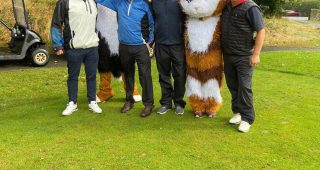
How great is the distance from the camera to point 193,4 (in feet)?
16.4

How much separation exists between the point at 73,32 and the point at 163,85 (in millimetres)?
1350

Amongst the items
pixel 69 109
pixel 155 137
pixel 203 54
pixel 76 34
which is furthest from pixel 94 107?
pixel 203 54

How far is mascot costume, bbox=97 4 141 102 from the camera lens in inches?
227

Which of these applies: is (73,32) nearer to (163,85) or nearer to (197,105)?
(163,85)

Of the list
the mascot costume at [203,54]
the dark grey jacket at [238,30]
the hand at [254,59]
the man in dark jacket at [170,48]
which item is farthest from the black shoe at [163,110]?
the hand at [254,59]

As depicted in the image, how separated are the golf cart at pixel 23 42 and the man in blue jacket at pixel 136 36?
4471 millimetres

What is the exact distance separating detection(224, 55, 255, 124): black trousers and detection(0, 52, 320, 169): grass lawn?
25 cm

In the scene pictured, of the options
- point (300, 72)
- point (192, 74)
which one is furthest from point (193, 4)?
point (300, 72)

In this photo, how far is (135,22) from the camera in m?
5.32

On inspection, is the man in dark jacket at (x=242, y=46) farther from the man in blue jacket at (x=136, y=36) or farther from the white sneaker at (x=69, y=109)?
the white sneaker at (x=69, y=109)

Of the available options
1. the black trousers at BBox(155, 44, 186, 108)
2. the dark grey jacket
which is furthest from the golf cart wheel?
the dark grey jacket

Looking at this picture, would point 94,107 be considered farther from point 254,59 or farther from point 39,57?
point 39,57

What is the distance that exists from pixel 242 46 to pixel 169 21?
99 centimetres

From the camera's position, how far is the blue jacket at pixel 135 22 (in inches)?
208
